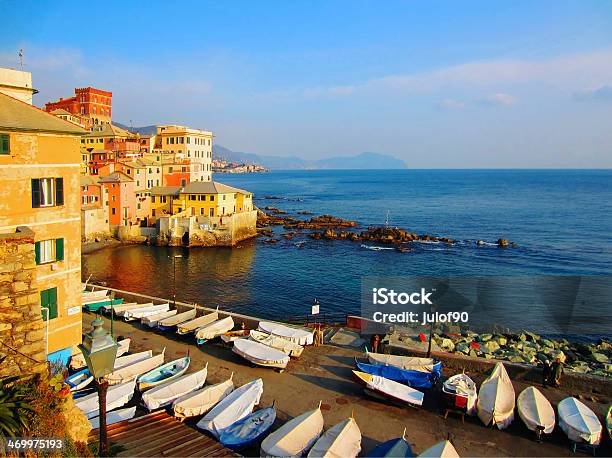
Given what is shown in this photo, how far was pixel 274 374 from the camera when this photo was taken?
1892 cm

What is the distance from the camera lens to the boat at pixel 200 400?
592 inches

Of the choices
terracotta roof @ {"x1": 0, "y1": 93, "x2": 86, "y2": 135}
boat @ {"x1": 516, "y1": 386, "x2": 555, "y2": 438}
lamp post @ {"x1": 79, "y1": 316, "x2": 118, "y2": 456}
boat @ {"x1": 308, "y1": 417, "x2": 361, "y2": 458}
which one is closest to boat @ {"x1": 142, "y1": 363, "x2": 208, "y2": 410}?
boat @ {"x1": 308, "y1": 417, "x2": 361, "y2": 458}

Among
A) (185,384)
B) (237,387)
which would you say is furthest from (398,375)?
(185,384)

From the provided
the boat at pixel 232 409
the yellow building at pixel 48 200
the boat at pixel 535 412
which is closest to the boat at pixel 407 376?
the boat at pixel 535 412

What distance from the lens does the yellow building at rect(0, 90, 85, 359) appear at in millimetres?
Result: 16828

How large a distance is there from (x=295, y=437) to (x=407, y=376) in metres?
5.91

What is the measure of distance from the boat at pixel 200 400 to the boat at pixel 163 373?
7.61ft

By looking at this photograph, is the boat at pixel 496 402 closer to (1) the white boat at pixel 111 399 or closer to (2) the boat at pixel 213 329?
(1) the white boat at pixel 111 399

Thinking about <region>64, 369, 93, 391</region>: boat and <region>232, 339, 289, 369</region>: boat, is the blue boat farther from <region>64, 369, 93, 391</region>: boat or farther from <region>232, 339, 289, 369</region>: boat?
<region>64, 369, 93, 391</region>: boat

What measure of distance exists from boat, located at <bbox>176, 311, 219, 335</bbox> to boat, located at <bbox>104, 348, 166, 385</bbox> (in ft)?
11.2

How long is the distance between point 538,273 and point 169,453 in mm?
50342

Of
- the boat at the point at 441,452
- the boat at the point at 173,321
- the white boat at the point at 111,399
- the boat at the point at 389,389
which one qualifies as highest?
the boat at the point at 441,452

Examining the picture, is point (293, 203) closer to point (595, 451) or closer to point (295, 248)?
point (295, 248)

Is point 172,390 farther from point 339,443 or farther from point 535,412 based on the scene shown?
point 535,412
